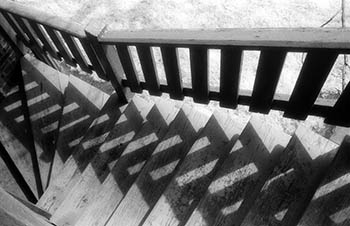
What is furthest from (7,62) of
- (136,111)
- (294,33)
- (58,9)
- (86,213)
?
(294,33)

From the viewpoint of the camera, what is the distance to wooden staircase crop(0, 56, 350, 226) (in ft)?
6.43

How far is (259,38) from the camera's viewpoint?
4.92ft

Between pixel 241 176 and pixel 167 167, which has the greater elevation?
pixel 241 176

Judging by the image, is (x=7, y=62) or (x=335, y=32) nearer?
(x=335, y=32)

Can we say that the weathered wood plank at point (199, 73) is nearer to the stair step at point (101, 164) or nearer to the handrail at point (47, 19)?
the stair step at point (101, 164)

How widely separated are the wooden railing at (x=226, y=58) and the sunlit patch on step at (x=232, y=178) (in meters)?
0.43

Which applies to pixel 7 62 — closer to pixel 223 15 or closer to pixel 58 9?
pixel 58 9

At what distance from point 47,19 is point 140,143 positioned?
123 cm

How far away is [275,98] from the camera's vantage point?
2.08m

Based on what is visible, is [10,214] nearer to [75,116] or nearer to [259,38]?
[259,38]

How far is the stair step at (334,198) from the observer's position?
1.79 meters

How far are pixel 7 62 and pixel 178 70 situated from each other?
97.5 inches

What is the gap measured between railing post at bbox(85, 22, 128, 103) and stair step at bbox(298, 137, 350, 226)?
1.73 metres

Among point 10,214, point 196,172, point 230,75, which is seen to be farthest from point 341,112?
point 10,214
